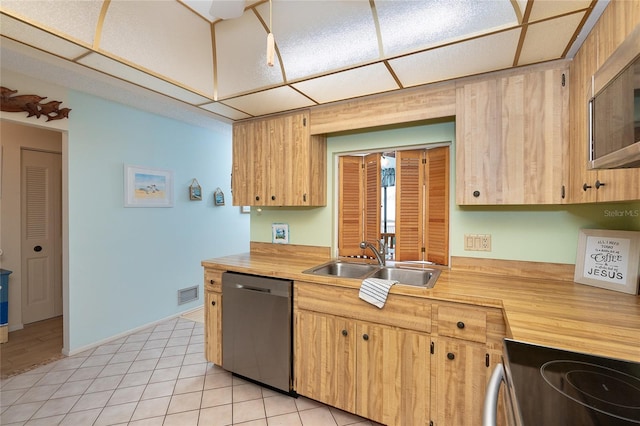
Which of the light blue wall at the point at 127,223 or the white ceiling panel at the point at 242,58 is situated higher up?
the white ceiling panel at the point at 242,58

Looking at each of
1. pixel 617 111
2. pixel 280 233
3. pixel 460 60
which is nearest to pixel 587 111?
pixel 617 111

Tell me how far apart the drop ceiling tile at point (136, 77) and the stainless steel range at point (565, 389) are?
2523mm

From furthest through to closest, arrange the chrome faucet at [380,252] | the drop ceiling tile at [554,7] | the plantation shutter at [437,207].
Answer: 1. the chrome faucet at [380,252]
2. the plantation shutter at [437,207]
3. the drop ceiling tile at [554,7]

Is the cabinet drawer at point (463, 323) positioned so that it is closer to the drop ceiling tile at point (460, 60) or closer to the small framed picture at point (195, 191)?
the drop ceiling tile at point (460, 60)

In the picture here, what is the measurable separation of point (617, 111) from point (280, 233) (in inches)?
99.5

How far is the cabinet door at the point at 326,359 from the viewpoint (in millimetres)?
1865

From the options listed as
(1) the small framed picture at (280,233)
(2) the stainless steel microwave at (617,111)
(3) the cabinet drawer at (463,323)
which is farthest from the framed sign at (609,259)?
(1) the small framed picture at (280,233)

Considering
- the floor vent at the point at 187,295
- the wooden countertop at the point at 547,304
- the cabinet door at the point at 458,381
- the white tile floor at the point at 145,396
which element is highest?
the wooden countertop at the point at 547,304

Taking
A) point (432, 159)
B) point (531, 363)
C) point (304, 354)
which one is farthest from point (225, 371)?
point (432, 159)

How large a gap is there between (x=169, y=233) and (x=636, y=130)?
404 cm

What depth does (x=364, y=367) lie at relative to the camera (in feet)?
5.94

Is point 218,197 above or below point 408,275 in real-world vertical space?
above

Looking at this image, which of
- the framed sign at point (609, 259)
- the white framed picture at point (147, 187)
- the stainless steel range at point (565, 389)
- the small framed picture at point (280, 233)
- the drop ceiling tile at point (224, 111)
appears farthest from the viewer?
the white framed picture at point (147, 187)

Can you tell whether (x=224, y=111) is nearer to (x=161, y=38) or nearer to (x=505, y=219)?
(x=161, y=38)
